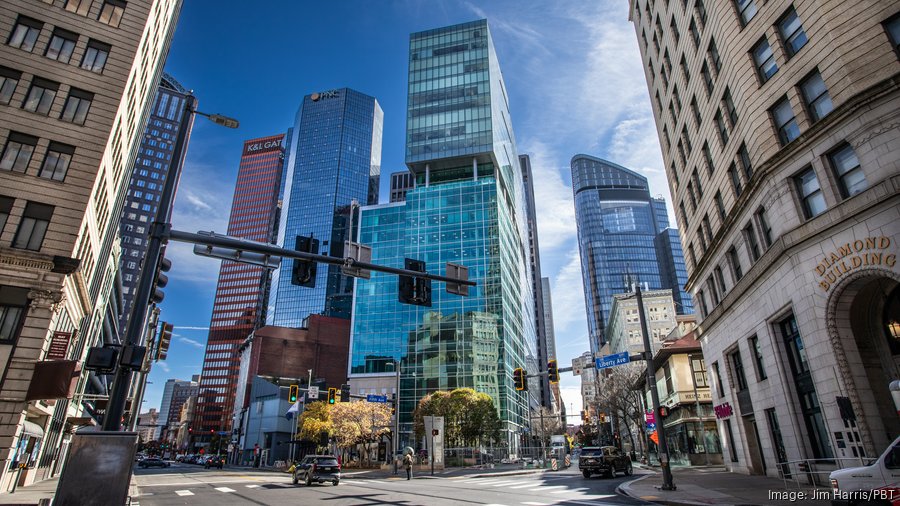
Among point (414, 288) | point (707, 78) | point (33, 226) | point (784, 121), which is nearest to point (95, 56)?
point (33, 226)

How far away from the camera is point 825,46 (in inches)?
742

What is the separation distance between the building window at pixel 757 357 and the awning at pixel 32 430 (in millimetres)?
39201

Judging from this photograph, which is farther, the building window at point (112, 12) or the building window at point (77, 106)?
the building window at point (112, 12)

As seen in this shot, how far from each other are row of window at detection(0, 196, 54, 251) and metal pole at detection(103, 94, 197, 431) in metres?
17.6

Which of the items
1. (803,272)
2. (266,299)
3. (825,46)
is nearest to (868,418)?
(803,272)

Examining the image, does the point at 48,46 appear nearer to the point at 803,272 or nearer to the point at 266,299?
the point at 803,272

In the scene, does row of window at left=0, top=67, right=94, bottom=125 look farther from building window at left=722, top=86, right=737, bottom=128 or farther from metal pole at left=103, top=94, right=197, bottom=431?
building window at left=722, top=86, right=737, bottom=128

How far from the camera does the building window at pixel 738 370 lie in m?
29.6

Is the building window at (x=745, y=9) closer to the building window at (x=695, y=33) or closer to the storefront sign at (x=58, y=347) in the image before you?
the building window at (x=695, y=33)

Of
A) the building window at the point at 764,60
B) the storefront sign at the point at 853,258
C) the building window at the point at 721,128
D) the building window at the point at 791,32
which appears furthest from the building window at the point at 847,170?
the building window at the point at 721,128

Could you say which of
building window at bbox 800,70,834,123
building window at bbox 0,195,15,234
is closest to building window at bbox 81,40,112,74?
building window at bbox 0,195,15,234

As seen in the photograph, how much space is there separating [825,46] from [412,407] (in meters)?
78.1

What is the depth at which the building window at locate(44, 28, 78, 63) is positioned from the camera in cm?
2747

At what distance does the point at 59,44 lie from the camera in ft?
91.6
